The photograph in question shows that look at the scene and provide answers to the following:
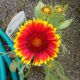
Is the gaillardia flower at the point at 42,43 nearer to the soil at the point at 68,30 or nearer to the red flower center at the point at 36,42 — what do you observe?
the red flower center at the point at 36,42

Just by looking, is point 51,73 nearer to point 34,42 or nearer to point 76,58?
point 34,42

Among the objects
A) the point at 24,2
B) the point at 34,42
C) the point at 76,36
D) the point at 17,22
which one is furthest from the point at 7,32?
the point at 34,42

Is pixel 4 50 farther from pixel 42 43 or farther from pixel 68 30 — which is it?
pixel 42 43

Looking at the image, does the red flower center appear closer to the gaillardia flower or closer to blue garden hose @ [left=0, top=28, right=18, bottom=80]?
the gaillardia flower

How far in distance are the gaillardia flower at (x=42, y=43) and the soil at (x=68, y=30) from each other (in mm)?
542

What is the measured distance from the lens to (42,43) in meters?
1.15

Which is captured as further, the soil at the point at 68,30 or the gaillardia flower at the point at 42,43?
the soil at the point at 68,30

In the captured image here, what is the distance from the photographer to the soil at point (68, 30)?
169 cm

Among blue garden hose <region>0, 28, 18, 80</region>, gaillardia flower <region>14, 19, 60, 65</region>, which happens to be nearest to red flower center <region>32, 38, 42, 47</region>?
gaillardia flower <region>14, 19, 60, 65</region>

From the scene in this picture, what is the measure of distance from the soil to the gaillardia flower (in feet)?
1.78

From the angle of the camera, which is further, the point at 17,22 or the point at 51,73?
the point at 17,22

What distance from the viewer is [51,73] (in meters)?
1.38

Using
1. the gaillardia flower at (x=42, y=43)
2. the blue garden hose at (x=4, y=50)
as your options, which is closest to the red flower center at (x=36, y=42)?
the gaillardia flower at (x=42, y=43)

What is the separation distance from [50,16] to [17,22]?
38 cm
